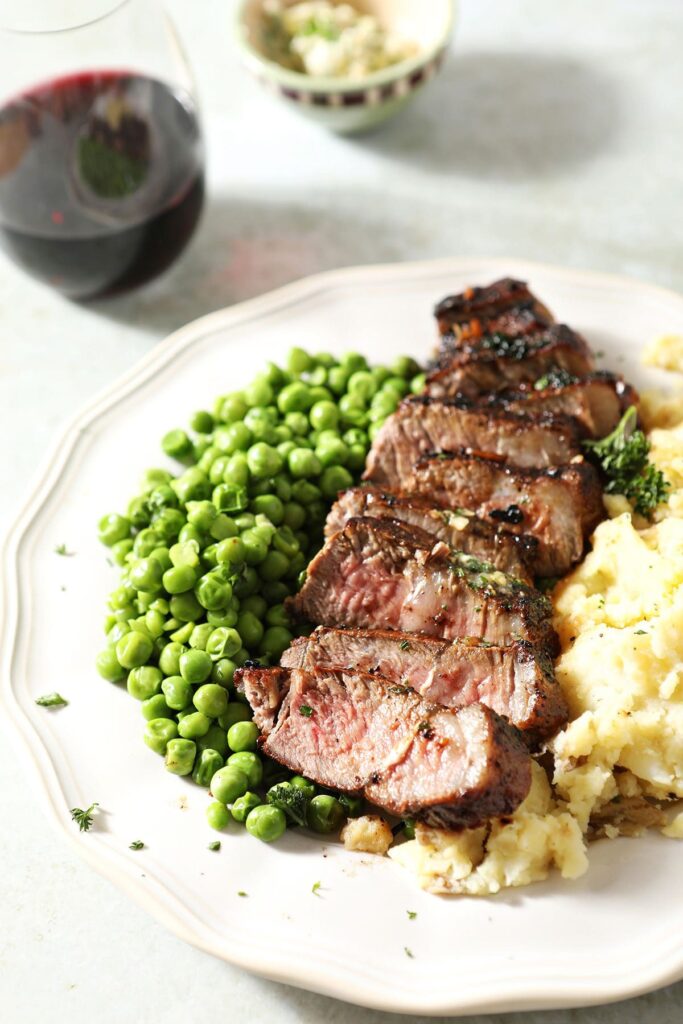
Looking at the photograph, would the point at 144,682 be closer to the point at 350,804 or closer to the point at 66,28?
the point at 350,804

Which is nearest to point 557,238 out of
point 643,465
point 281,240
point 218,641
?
point 281,240

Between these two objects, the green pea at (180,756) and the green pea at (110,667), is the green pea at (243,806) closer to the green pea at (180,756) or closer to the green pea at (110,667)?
the green pea at (180,756)

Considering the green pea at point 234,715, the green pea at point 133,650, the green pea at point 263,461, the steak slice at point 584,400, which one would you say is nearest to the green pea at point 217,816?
the green pea at point 234,715

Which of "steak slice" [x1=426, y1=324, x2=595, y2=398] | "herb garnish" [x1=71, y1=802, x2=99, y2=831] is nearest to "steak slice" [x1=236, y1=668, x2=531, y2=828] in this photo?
"herb garnish" [x1=71, y1=802, x2=99, y2=831]

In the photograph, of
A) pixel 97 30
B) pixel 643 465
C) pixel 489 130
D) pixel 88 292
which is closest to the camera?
pixel 643 465

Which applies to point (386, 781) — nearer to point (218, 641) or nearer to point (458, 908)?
point (458, 908)

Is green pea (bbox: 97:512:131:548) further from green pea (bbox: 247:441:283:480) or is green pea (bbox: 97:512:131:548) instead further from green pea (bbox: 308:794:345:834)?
green pea (bbox: 308:794:345:834)

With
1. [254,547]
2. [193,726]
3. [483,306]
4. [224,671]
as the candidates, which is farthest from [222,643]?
[483,306]
